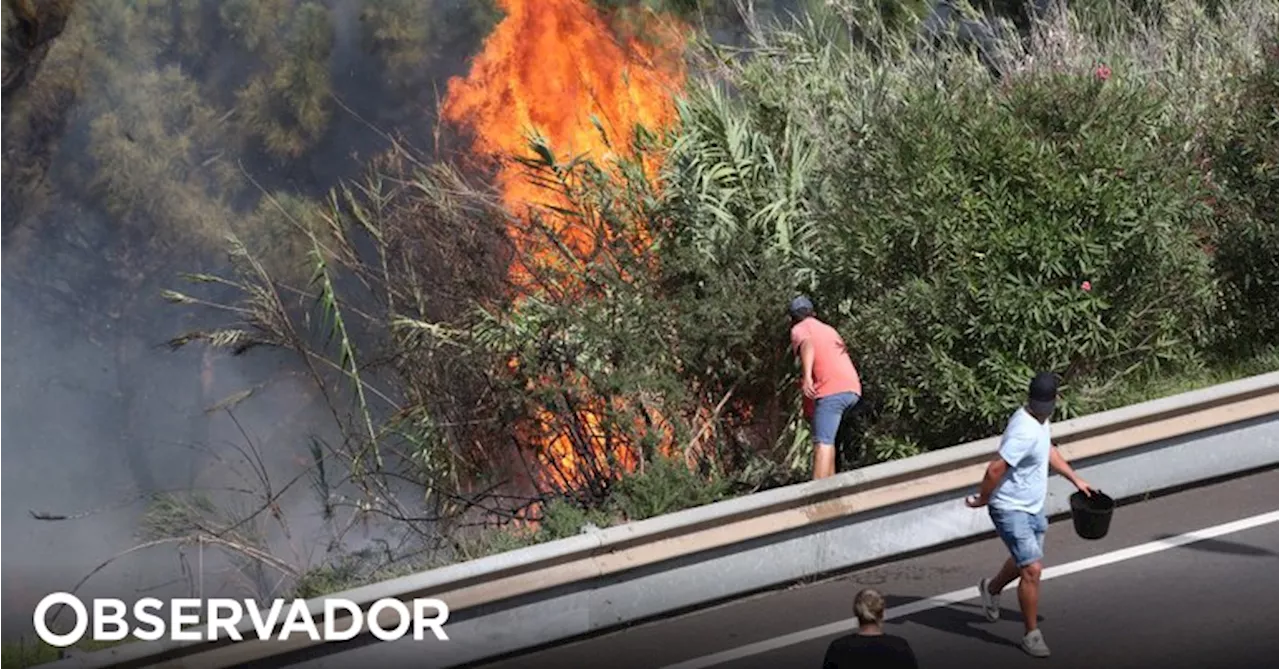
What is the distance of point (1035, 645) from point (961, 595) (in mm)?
1170

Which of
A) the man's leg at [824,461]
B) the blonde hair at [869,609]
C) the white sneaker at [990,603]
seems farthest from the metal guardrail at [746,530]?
the blonde hair at [869,609]

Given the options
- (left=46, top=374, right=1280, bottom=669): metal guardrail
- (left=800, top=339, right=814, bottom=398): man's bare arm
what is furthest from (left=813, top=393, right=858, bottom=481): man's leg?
(left=46, top=374, right=1280, bottom=669): metal guardrail

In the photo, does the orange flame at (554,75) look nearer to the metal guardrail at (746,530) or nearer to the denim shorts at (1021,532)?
the metal guardrail at (746,530)

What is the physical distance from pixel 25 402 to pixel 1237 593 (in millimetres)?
34720

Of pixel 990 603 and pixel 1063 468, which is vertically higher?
pixel 1063 468

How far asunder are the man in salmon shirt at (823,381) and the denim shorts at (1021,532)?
302 centimetres

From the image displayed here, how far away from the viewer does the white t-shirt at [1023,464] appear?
10289 millimetres

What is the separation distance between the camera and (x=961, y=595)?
11383 millimetres

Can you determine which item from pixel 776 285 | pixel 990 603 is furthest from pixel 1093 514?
pixel 776 285

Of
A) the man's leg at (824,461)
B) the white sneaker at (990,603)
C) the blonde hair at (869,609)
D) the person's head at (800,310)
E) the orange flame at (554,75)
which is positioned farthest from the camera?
the orange flame at (554,75)

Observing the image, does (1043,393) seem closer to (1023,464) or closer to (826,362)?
(1023,464)

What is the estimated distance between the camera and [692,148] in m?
16.0

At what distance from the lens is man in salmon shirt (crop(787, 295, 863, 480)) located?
13.4 m

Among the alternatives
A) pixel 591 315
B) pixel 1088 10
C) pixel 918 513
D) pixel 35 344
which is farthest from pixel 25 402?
pixel 918 513
